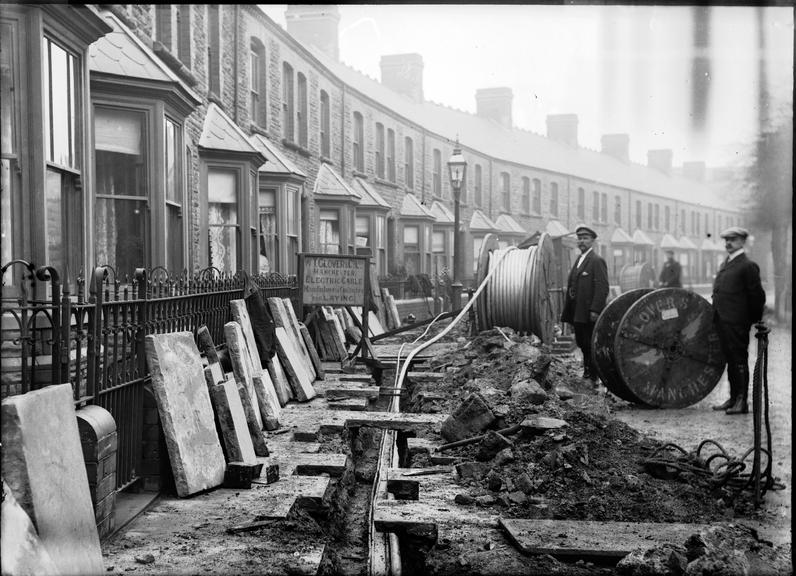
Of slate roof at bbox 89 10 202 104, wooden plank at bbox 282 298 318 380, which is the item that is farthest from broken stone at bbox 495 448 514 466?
slate roof at bbox 89 10 202 104

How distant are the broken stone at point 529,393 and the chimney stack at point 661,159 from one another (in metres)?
2.51

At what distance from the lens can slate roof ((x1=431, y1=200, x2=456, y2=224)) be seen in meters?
11.4

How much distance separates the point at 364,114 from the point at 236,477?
252 inches

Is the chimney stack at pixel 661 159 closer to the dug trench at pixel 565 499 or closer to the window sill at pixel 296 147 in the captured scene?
the dug trench at pixel 565 499

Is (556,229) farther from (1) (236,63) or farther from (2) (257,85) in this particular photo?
(1) (236,63)

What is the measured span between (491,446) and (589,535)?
1.70m

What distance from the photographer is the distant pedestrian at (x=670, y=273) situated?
897cm

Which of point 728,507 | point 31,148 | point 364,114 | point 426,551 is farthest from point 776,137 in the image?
point 364,114

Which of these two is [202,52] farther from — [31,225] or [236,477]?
[236,477]

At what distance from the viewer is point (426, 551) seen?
4461mm

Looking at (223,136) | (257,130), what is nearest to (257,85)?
(257,130)

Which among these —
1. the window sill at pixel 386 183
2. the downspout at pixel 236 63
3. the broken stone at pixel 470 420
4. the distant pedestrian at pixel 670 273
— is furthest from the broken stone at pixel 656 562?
the window sill at pixel 386 183

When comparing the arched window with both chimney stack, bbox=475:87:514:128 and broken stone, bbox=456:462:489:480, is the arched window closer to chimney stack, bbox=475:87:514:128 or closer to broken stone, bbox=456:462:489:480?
chimney stack, bbox=475:87:514:128

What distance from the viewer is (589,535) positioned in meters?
4.49
